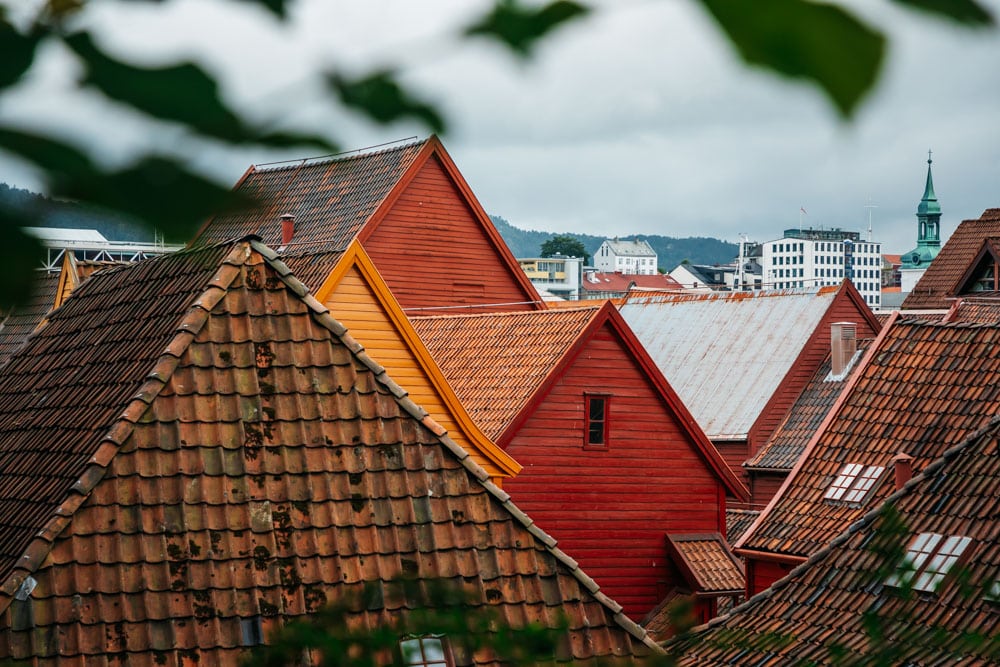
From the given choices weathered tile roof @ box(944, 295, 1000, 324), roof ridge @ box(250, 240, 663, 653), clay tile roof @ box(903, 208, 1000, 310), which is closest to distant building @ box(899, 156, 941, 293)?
clay tile roof @ box(903, 208, 1000, 310)

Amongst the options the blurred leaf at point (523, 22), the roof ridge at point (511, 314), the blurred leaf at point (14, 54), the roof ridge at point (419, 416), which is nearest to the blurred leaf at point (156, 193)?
the blurred leaf at point (14, 54)

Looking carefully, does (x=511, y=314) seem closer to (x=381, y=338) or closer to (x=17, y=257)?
(x=381, y=338)

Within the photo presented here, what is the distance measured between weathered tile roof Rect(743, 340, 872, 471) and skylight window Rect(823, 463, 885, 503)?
12.4 m

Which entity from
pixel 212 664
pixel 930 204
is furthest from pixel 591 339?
pixel 930 204

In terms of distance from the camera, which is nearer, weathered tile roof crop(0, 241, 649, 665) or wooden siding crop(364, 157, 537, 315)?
weathered tile roof crop(0, 241, 649, 665)

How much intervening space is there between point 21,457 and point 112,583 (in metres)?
1.85

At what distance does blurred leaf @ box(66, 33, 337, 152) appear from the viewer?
1391 mm

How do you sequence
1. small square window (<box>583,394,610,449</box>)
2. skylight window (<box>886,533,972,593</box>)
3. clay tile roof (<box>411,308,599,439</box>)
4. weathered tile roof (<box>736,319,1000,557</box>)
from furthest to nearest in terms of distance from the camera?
1. small square window (<box>583,394,610,449</box>)
2. clay tile roof (<box>411,308,599,439</box>)
3. weathered tile roof (<box>736,319,1000,557</box>)
4. skylight window (<box>886,533,972,593</box>)

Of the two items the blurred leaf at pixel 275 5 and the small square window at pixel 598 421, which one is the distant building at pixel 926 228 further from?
the blurred leaf at pixel 275 5

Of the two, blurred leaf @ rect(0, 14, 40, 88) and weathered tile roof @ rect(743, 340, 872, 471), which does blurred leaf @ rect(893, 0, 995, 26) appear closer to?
blurred leaf @ rect(0, 14, 40, 88)

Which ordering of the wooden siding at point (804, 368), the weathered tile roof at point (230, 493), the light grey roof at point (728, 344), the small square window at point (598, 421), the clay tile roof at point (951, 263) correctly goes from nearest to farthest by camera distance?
1. the weathered tile roof at point (230, 493)
2. the small square window at point (598, 421)
3. the wooden siding at point (804, 368)
4. the light grey roof at point (728, 344)
5. the clay tile roof at point (951, 263)

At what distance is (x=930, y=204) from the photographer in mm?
107438

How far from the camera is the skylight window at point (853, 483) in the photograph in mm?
18531

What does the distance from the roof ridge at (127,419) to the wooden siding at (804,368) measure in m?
25.2
